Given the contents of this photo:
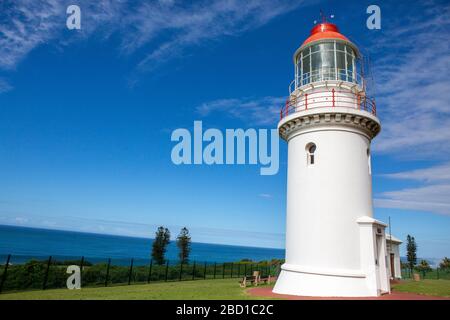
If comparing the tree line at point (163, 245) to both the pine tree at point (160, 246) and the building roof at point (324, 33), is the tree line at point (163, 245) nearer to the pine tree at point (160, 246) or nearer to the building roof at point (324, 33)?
the pine tree at point (160, 246)

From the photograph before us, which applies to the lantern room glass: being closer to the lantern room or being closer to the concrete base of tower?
the lantern room

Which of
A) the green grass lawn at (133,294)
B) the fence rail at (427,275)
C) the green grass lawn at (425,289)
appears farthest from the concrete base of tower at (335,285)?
the fence rail at (427,275)

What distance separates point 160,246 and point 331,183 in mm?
30532

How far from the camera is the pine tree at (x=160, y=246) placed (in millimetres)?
39094

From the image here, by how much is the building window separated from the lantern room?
311 cm

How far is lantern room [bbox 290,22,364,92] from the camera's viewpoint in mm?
14727

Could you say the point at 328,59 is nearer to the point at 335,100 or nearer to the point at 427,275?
the point at 335,100

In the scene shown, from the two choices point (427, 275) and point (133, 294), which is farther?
point (427, 275)

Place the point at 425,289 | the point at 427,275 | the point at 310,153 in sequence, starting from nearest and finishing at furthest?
the point at 310,153 < the point at 425,289 < the point at 427,275

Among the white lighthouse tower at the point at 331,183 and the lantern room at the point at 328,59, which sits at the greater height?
the lantern room at the point at 328,59

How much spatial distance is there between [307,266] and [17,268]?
14.7 meters

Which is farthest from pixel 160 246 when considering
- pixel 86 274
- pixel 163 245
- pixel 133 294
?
pixel 133 294

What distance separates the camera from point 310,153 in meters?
14.3

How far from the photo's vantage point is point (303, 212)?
45.2 feet
